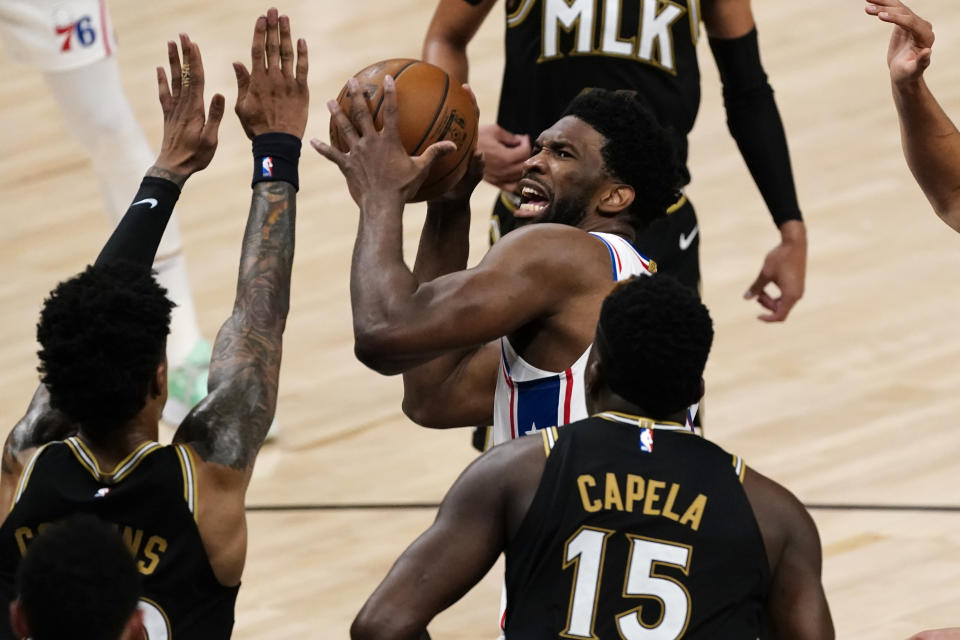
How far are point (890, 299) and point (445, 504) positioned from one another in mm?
4346

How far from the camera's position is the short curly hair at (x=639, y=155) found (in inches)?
144

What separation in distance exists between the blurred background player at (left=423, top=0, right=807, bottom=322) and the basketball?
0.90 m

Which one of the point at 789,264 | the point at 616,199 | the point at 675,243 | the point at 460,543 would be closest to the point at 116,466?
the point at 460,543

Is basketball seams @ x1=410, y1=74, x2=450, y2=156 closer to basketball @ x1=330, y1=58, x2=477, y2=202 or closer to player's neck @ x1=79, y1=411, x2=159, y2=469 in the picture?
basketball @ x1=330, y1=58, x2=477, y2=202

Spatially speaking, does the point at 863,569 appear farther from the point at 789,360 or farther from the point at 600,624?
the point at 600,624

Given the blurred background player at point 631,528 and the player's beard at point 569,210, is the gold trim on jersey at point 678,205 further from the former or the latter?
the blurred background player at point 631,528

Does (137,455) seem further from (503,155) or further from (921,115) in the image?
(503,155)

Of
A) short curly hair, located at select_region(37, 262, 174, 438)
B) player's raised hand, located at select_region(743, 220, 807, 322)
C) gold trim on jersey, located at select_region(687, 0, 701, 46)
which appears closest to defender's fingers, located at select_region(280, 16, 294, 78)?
short curly hair, located at select_region(37, 262, 174, 438)

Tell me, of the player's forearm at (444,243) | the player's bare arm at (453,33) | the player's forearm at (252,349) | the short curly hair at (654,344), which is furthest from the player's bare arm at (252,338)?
the player's bare arm at (453,33)

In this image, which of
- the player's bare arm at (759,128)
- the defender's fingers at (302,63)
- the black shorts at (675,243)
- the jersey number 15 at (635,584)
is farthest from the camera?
the player's bare arm at (759,128)

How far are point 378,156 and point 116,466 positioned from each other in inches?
32.9

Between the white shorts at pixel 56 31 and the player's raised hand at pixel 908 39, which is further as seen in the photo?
the white shorts at pixel 56 31

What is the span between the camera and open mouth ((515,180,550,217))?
12.1ft

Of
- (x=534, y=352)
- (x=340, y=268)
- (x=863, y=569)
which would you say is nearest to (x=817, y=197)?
(x=340, y=268)
